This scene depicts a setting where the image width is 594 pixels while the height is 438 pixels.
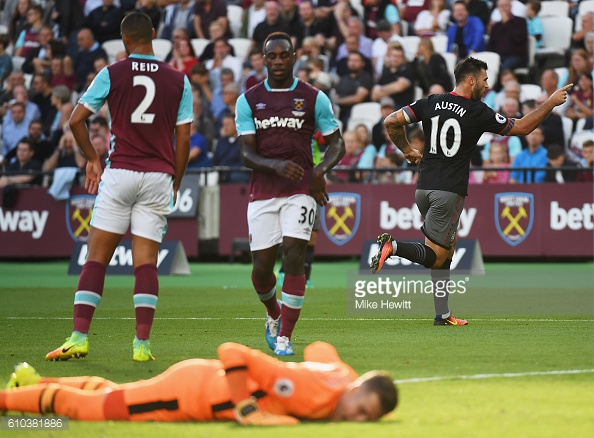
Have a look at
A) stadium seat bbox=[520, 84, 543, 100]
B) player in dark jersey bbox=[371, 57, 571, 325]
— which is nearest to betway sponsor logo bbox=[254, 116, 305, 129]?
player in dark jersey bbox=[371, 57, 571, 325]

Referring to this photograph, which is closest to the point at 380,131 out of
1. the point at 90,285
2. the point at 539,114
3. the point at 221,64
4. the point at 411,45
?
the point at 411,45

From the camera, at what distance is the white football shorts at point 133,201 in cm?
830

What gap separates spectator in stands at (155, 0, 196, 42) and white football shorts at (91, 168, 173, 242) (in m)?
17.7

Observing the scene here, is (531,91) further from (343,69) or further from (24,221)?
(24,221)

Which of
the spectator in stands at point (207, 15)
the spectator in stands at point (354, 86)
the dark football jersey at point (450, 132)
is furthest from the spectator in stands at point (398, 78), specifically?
the dark football jersey at point (450, 132)

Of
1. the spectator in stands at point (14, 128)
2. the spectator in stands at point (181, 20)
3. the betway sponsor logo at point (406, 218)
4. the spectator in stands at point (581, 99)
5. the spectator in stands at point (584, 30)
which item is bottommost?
the betway sponsor logo at point (406, 218)

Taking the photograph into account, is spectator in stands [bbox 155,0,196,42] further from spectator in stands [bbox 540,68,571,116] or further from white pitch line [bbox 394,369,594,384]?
white pitch line [bbox 394,369,594,384]

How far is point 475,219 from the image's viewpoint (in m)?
20.0

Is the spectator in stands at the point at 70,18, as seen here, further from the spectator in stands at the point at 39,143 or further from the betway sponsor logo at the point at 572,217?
the betway sponsor logo at the point at 572,217

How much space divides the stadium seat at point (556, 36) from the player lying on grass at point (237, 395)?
1777 centimetres

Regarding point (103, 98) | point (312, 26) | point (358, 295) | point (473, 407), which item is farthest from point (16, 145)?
point (473, 407)

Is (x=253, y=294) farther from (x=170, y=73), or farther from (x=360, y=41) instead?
(x=360, y=41)

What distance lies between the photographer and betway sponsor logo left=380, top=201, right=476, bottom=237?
1995 cm

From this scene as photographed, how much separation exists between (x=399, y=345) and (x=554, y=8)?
15664 millimetres
